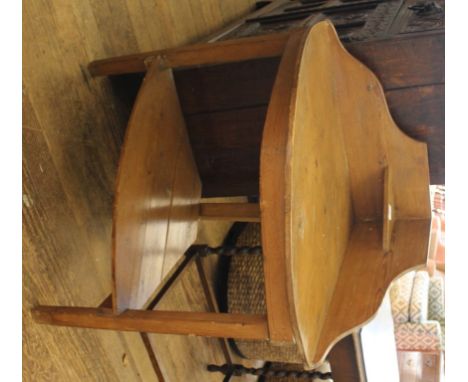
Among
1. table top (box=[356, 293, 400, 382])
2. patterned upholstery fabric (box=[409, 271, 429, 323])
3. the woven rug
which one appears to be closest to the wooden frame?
table top (box=[356, 293, 400, 382])

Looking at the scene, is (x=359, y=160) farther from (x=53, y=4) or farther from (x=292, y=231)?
(x=53, y=4)

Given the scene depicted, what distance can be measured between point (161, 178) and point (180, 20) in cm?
88

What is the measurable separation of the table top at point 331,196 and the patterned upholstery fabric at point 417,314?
9.21ft

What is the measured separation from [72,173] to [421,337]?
325 cm

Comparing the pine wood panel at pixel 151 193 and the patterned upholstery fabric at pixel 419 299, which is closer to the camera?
the pine wood panel at pixel 151 193

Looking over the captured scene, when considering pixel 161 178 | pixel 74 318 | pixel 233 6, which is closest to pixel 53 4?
pixel 161 178

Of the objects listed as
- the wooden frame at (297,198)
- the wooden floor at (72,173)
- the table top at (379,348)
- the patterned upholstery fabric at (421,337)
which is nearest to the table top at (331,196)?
the wooden frame at (297,198)

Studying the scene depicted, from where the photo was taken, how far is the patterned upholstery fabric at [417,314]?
3.88 m

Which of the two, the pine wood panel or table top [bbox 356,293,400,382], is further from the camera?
table top [bbox 356,293,400,382]

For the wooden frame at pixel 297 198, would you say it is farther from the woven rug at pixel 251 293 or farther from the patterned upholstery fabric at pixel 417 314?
the patterned upholstery fabric at pixel 417 314

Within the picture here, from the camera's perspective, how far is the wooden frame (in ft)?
2.92

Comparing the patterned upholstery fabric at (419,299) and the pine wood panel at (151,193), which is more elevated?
the pine wood panel at (151,193)

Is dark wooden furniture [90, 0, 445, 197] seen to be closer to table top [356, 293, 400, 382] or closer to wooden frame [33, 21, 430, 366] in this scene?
wooden frame [33, 21, 430, 366]
